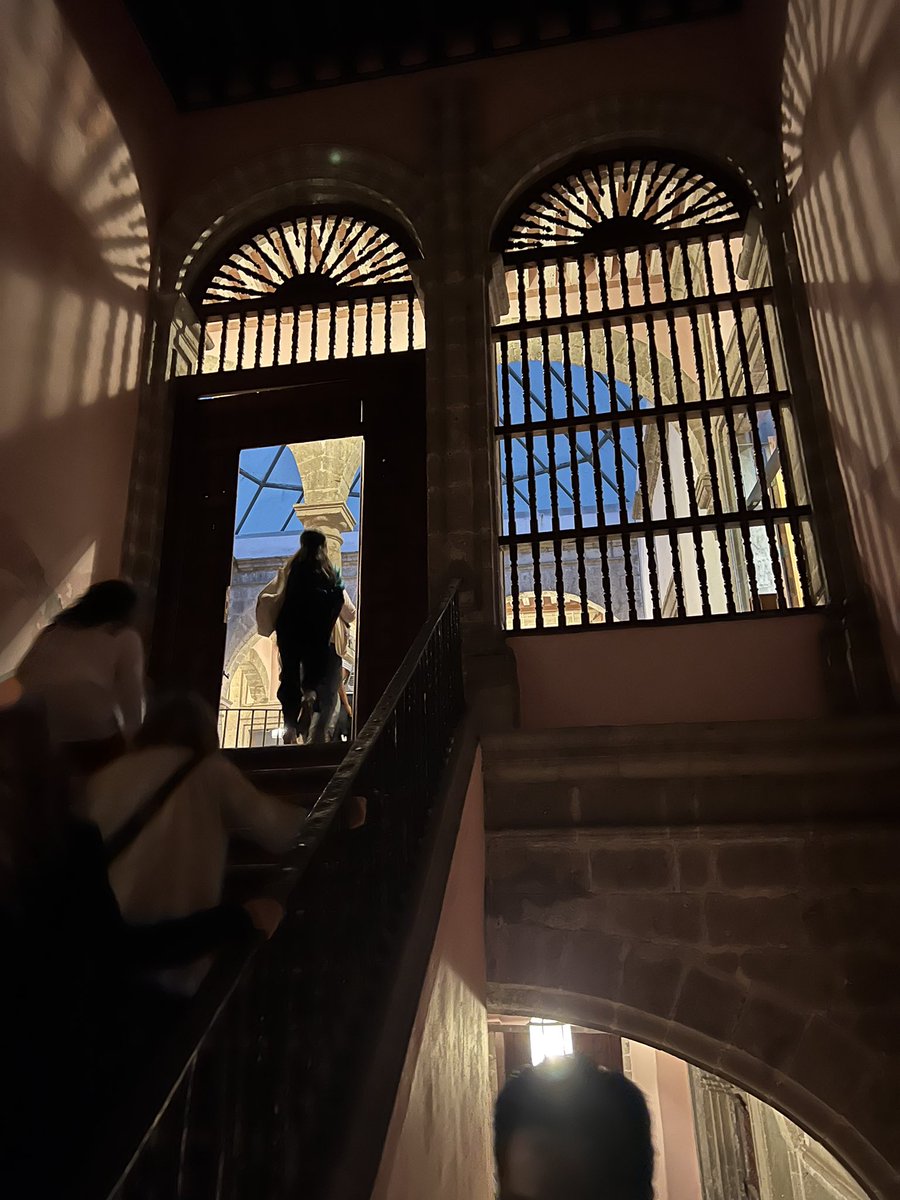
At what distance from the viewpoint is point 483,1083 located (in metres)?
3.15

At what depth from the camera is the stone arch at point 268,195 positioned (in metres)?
5.88

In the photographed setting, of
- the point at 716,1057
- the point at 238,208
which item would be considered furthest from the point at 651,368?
the point at 716,1057

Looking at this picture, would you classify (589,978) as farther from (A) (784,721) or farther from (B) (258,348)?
(B) (258,348)

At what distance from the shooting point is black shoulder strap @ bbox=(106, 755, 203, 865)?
183 centimetres

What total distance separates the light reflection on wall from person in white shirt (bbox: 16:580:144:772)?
1.77 m

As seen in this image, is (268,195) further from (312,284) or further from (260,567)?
(260,567)

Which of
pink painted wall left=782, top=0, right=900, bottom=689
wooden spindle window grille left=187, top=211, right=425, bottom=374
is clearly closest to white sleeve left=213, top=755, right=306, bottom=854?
pink painted wall left=782, top=0, right=900, bottom=689

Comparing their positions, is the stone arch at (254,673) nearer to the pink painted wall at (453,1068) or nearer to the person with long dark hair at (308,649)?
the person with long dark hair at (308,649)

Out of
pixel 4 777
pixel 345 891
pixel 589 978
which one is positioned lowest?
pixel 589 978

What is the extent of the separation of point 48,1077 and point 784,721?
2920 millimetres

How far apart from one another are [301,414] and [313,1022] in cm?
466

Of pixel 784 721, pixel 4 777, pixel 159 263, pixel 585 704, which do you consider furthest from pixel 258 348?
pixel 4 777

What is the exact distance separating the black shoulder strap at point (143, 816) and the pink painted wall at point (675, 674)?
8.63 feet

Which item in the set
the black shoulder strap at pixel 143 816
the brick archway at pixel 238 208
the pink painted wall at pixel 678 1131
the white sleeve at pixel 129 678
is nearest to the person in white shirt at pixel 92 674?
the white sleeve at pixel 129 678
